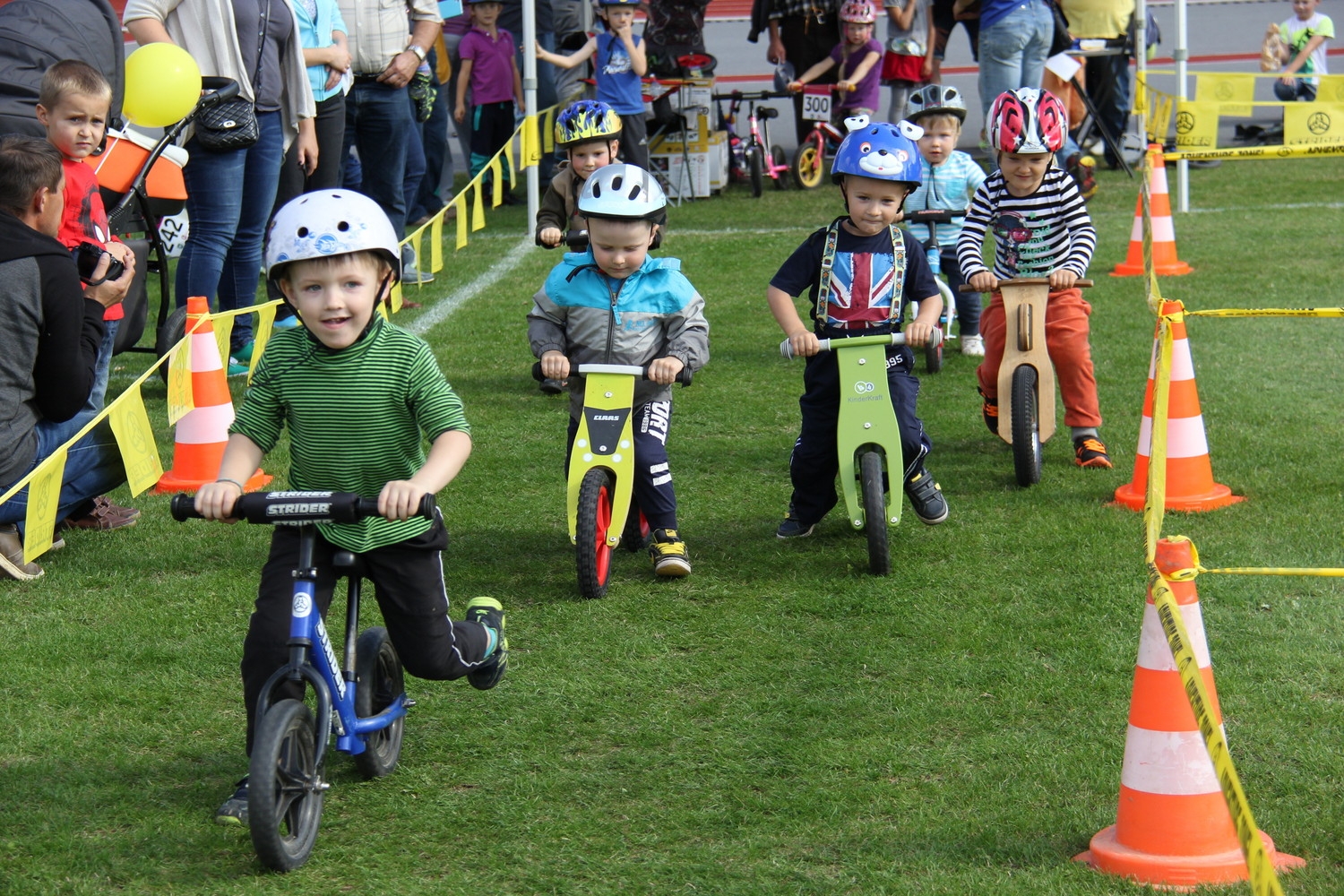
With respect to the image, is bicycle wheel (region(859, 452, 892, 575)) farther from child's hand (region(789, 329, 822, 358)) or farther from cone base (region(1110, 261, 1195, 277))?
cone base (region(1110, 261, 1195, 277))

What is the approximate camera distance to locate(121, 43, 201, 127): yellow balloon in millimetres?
8086

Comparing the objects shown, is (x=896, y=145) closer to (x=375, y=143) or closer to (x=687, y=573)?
(x=687, y=573)

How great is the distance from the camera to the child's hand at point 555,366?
19.5 feet

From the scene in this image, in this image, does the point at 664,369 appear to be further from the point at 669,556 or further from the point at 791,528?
the point at 791,528

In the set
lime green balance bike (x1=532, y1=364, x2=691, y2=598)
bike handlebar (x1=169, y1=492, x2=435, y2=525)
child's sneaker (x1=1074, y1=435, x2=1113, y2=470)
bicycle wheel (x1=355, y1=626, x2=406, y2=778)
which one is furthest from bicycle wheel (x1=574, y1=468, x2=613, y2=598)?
child's sneaker (x1=1074, y1=435, x2=1113, y2=470)

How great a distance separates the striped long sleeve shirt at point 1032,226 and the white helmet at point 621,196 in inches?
78.6

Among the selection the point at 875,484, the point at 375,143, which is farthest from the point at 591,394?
the point at 375,143

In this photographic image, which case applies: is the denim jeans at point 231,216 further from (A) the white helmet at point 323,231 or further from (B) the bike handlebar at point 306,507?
(B) the bike handlebar at point 306,507

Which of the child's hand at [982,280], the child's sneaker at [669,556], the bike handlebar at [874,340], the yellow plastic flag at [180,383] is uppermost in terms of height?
the child's hand at [982,280]

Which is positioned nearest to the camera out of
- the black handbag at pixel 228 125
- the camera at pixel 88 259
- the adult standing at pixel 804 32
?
the camera at pixel 88 259

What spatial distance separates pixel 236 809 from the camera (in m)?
4.16

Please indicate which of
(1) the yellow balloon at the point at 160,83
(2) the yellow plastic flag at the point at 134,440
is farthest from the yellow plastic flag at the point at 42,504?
(1) the yellow balloon at the point at 160,83

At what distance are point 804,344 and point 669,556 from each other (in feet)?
3.23

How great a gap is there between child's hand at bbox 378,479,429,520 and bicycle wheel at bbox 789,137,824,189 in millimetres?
13059
